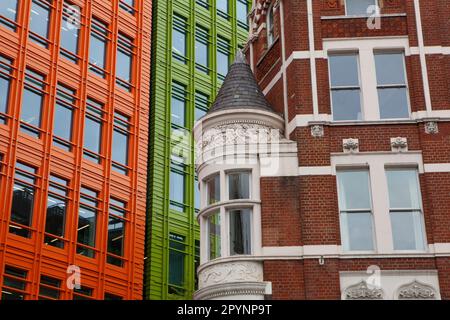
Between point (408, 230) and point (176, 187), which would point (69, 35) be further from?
point (408, 230)

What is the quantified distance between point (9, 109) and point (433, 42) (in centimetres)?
1886

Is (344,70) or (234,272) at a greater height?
(344,70)

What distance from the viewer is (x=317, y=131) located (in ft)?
74.7

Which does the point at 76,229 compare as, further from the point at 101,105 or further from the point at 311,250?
the point at 311,250

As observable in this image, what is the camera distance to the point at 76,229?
117 ft

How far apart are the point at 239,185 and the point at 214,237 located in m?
1.65

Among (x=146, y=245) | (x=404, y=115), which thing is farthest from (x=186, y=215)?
(x=404, y=115)

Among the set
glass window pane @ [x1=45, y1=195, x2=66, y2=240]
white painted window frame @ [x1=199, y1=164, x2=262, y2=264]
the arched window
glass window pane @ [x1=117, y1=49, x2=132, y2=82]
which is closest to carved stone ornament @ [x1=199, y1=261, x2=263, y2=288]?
white painted window frame @ [x1=199, y1=164, x2=262, y2=264]

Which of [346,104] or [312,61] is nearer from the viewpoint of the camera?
[346,104]

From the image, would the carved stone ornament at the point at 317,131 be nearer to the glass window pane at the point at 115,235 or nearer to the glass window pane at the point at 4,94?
the glass window pane at the point at 4,94

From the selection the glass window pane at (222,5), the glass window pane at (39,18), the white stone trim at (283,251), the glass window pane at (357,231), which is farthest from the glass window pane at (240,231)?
the glass window pane at (222,5)

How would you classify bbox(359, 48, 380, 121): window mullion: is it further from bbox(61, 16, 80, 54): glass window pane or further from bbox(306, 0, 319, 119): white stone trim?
bbox(61, 16, 80, 54): glass window pane

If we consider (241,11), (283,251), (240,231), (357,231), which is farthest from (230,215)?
(241,11)

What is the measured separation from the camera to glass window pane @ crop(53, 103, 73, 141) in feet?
120
